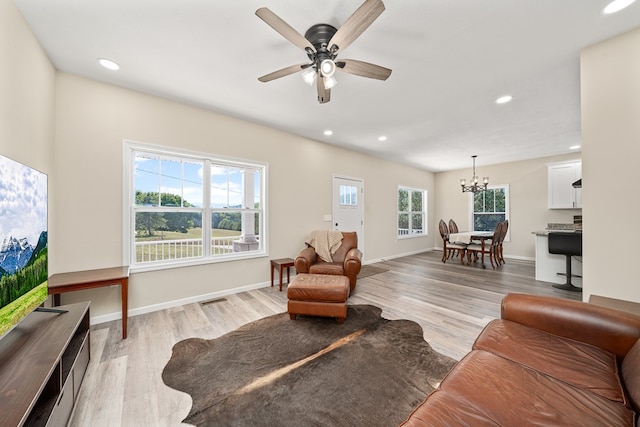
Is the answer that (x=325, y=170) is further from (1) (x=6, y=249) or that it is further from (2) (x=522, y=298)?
(1) (x=6, y=249)

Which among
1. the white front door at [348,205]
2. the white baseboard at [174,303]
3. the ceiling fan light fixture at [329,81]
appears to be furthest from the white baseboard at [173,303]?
the ceiling fan light fixture at [329,81]

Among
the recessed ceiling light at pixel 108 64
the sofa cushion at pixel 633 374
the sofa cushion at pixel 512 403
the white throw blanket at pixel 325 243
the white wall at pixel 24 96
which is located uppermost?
the recessed ceiling light at pixel 108 64

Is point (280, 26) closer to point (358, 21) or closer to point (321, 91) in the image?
point (358, 21)

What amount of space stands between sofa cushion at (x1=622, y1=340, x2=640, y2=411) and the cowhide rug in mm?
944

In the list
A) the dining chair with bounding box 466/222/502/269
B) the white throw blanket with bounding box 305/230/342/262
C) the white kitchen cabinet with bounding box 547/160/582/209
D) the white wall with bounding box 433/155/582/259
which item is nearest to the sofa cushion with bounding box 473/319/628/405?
the white throw blanket with bounding box 305/230/342/262

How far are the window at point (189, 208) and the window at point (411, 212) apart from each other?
173 inches

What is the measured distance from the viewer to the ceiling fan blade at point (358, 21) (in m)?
1.35

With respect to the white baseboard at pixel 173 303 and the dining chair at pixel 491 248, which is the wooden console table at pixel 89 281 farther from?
the dining chair at pixel 491 248

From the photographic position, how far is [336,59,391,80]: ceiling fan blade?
1852 millimetres

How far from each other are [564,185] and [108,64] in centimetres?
844

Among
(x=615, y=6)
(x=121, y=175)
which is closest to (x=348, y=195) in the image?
(x=121, y=175)

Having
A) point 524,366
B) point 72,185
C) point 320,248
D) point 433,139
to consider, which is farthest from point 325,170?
point 524,366

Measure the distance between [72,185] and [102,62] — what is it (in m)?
1.30

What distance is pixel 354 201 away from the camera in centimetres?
547
